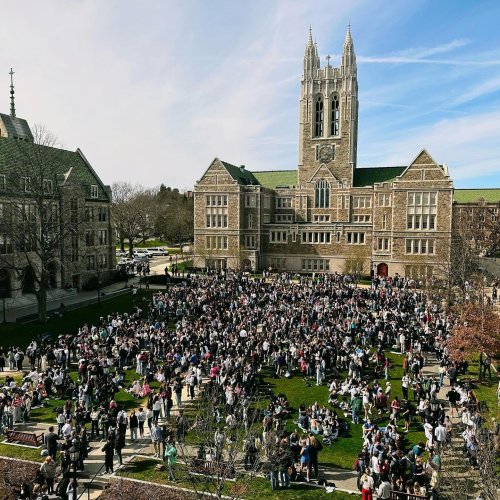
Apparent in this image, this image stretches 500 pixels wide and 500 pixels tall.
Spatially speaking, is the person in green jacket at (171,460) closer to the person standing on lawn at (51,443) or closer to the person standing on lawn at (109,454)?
the person standing on lawn at (109,454)

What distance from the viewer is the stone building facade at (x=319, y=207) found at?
5900 centimetres

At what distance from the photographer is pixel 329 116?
67.8 meters

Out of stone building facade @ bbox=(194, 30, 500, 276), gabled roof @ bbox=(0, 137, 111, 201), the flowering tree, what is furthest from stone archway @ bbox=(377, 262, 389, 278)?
gabled roof @ bbox=(0, 137, 111, 201)

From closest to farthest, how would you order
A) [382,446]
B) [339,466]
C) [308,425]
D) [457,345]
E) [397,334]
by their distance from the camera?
[382,446] → [339,466] → [308,425] → [457,345] → [397,334]

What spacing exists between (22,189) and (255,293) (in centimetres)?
2173

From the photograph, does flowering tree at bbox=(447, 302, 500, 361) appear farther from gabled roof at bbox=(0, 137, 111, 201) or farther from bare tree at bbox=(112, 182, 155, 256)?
bare tree at bbox=(112, 182, 155, 256)

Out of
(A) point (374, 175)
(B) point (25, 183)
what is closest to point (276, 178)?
(A) point (374, 175)

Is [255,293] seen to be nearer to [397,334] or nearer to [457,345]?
[397,334]

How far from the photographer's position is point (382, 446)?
47.2ft

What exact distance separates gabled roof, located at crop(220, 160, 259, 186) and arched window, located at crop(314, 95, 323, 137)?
12.1m

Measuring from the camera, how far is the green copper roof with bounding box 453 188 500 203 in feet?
258

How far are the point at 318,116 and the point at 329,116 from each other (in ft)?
6.69

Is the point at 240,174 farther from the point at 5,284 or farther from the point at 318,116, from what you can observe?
the point at 5,284

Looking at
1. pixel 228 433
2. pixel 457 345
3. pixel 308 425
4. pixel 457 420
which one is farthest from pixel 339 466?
pixel 457 345
